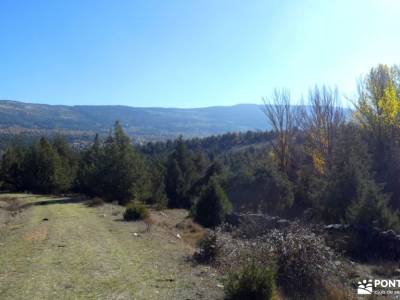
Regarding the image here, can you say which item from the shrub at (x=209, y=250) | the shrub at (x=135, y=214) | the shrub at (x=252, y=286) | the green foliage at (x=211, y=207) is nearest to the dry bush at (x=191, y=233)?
the shrub at (x=135, y=214)

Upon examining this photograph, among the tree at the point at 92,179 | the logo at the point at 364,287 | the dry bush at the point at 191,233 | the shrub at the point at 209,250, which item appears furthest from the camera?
the tree at the point at 92,179

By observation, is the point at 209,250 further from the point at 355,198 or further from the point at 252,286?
the point at 355,198

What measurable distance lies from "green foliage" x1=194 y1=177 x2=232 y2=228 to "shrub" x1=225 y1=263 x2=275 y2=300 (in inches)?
646

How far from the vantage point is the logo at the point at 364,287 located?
10.2 metres

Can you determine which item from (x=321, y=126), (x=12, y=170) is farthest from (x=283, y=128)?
(x=12, y=170)

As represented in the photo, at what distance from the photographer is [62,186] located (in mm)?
50812

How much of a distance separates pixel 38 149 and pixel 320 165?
32019 mm

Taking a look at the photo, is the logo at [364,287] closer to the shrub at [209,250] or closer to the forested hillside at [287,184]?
the forested hillside at [287,184]

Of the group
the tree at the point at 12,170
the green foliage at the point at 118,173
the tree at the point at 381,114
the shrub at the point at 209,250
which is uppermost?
the tree at the point at 381,114

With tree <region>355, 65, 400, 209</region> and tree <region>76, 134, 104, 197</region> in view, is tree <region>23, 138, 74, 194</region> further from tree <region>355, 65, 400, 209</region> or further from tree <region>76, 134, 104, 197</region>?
tree <region>355, 65, 400, 209</region>

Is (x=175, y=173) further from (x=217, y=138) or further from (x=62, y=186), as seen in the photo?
(x=217, y=138)

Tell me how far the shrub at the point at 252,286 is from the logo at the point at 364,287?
2.73 meters

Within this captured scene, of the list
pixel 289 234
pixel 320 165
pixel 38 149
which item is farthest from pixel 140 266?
pixel 38 149

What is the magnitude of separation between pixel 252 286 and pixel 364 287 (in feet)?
12.0
